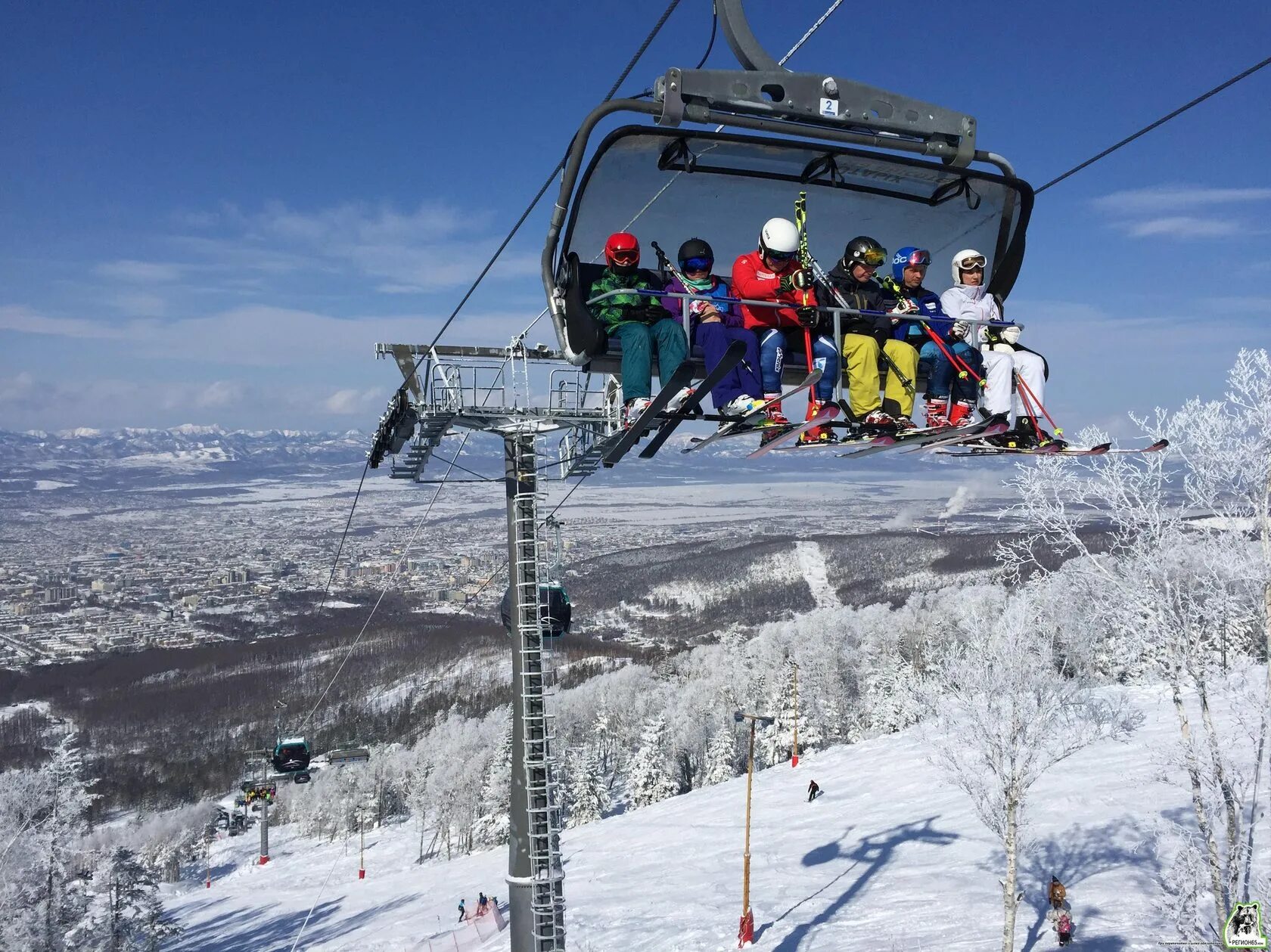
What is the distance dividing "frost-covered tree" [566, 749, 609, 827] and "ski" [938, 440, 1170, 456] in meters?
49.1

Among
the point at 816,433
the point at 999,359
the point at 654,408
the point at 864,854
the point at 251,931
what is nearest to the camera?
the point at 654,408

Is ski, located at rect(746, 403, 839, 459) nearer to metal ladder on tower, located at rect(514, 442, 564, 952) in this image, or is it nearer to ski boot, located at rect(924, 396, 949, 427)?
ski boot, located at rect(924, 396, 949, 427)

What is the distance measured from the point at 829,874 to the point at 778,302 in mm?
22112

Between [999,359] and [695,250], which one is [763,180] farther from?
[999,359]

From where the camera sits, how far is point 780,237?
5898 mm

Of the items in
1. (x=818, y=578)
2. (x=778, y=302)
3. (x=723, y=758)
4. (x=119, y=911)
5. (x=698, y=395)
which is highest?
(x=778, y=302)

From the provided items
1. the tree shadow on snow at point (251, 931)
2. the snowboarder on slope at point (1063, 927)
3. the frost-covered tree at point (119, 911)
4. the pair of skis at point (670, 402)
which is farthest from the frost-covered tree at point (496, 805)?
the pair of skis at point (670, 402)

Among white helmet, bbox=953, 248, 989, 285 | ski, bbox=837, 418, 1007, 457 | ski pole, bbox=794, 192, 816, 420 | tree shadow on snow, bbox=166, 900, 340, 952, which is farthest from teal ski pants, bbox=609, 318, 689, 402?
tree shadow on snow, bbox=166, 900, 340, 952

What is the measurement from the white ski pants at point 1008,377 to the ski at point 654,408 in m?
1.93

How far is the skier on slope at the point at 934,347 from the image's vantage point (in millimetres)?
6414

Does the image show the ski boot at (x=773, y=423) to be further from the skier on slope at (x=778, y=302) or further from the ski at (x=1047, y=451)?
the ski at (x=1047, y=451)

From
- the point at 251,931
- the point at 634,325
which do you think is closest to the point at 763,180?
the point at 634,325

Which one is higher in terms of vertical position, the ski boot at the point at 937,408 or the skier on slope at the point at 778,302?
the skier on slope at the point at 778,302

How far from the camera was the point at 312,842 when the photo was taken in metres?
69.6
